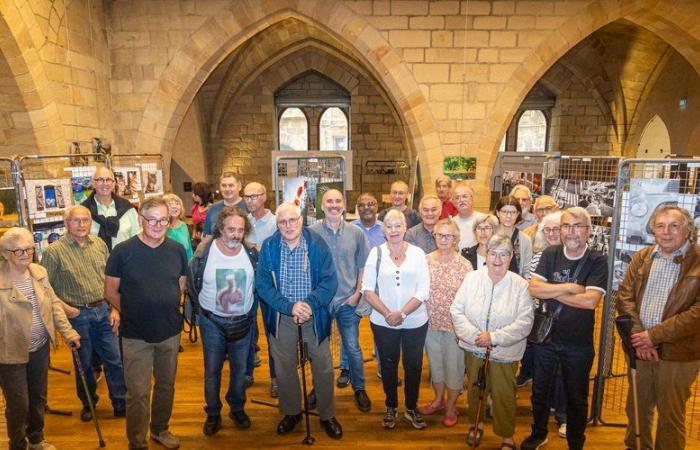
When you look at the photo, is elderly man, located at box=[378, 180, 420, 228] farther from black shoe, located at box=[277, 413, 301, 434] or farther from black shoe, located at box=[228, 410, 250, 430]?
black shoe, located at box=[228, 410, 250, 430]

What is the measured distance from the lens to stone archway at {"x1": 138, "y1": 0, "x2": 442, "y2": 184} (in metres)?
6.80

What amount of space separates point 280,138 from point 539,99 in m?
7.98

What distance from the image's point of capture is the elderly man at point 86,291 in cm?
299

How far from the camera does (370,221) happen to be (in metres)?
3.91

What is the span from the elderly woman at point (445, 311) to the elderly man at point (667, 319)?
3.35 ft

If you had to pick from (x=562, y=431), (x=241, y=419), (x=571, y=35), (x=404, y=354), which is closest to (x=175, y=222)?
(x=241, y=419)

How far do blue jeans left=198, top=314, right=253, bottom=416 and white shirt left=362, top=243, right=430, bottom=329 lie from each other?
0.98m

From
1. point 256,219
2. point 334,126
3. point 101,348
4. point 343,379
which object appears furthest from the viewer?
point 334,126

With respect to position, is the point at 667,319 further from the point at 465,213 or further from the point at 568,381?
the point at 465,213

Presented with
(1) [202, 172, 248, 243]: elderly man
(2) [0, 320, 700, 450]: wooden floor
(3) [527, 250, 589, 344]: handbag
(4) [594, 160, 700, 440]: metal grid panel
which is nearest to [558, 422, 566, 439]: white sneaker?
(2) [0, 320, 700, 450]: wooden floor

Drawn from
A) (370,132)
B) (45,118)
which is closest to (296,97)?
(370,132)

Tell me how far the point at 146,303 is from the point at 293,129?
37.9 ft

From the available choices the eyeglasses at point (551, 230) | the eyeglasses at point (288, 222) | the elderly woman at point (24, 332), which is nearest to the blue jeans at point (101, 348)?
the elderly woman at point (24, 332)

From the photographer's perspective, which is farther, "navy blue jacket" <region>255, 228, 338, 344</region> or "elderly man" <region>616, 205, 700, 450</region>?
"navy blue jacket" <region>255, 228, 338, 344</region>
